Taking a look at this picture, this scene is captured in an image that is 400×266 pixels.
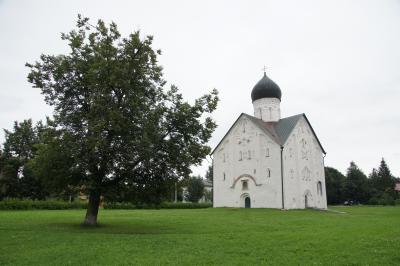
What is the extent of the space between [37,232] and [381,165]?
97.2 m

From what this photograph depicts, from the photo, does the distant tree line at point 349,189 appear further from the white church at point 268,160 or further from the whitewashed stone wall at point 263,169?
the whitewashed stone wall at point 263,169

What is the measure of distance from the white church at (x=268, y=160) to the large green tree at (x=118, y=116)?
A: 28124mm

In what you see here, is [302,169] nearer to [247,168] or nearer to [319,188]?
[319,188]

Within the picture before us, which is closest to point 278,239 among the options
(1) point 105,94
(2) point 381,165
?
(1) point 105,94

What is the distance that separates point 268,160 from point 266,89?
1236 cm

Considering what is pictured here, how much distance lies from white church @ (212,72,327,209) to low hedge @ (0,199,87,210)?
2194 centimetres

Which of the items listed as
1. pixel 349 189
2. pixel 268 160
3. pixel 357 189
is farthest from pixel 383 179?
pixel 268 160

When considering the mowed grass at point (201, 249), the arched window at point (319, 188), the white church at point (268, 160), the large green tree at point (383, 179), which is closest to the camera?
the mowed grass at point (201, 249)

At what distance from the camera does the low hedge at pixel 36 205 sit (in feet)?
157

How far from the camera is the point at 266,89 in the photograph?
2231 inches

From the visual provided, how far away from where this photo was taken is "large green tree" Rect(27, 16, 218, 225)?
2042 centimetres

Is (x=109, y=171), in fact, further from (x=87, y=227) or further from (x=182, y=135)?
(x=182, y=135)

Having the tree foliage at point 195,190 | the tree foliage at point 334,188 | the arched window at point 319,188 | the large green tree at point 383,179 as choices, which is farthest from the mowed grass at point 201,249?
the large green tree at point 383,179

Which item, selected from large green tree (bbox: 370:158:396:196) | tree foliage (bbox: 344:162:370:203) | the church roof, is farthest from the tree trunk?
large green tree (bbox: 370:158:396:196)
